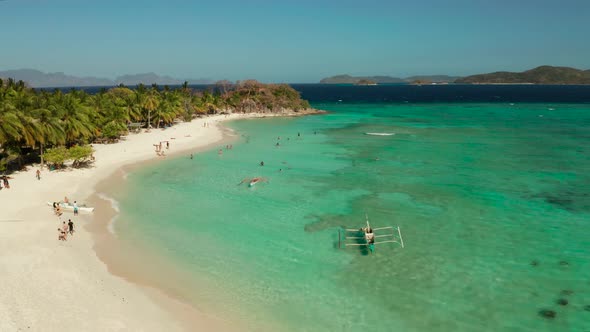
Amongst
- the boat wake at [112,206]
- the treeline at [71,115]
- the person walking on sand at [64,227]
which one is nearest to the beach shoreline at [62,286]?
the person walking on sand at [64,227]

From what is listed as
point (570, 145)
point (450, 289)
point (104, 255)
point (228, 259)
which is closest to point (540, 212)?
point (450, 289)

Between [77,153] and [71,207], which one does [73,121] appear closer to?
[77,153]

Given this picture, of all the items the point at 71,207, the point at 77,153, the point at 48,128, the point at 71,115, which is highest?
the point at 71,115

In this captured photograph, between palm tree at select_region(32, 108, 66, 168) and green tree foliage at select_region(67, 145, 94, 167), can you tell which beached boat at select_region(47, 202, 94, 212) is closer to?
green tree foliage at select_region(67, 145, 94, 167)

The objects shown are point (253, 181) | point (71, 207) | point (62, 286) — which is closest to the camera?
point (62, 286)

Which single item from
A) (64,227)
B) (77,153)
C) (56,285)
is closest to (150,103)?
(77,153)

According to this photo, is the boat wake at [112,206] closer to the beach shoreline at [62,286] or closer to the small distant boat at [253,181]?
the beach shoreline at [62,286]
